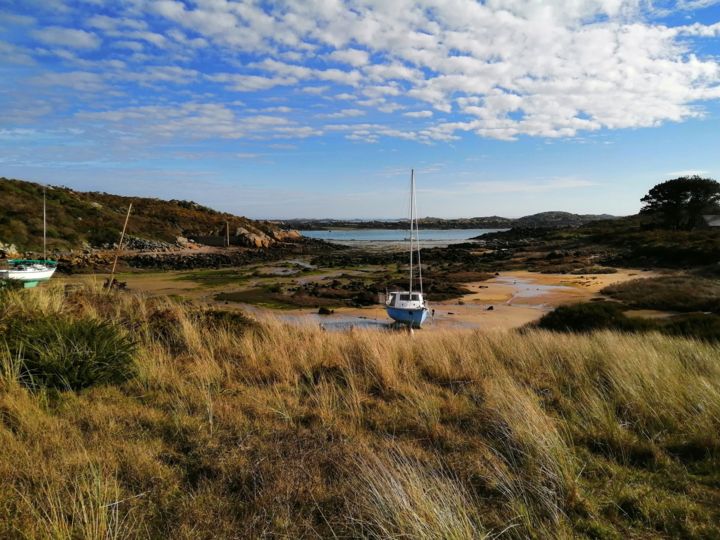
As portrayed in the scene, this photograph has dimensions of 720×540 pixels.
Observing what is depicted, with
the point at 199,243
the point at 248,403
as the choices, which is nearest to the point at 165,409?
the point at 248,403

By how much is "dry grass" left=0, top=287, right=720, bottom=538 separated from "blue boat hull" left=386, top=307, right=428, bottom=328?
40.7ft

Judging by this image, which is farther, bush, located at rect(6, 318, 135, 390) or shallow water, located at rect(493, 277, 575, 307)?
shallow water, located at rect(493, 277, 575, 307)

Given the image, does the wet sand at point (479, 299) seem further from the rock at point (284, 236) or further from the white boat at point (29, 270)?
the rock at point (284, 236)

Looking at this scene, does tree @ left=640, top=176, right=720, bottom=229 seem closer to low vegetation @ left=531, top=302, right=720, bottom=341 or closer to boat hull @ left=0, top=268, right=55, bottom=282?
low vegetation @ left=531, top=302, right=720, bottom=341

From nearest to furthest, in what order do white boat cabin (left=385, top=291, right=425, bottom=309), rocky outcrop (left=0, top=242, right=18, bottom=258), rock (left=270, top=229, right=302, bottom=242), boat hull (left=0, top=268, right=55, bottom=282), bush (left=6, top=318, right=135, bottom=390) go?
bush (left=6, top=318, right=135, bottom=390) → white boat cabin (left=385, top=291, right=425, bottom=309) → boat hull (left=0, top=268, right=55, bottom=282) → rocky outcrop (left=0, top=242, right=18, bottom=258) → rock (left=270, top=229, right=302, bottom=242)

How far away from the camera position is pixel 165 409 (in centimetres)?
563

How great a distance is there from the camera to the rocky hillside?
4653 cm

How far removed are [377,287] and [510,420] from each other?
29.1 m

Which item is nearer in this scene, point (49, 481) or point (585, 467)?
point (49, 481)

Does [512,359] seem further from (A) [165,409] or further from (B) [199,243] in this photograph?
(B) [199,243]

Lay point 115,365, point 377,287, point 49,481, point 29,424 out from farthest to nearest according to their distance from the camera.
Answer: point 377,287 → point 115,365 → point 29,424 → point 49,481

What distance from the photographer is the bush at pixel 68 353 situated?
6125mm

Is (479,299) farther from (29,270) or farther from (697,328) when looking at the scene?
(29,270)

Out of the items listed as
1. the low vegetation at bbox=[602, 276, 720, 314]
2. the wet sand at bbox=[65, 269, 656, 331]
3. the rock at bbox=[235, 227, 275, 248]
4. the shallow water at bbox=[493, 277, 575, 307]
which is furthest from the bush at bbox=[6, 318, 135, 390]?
the rock at bbox=[235, 227, 275, 248]
